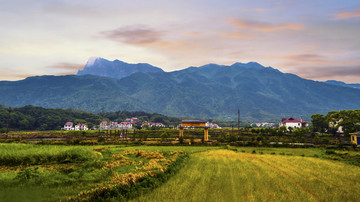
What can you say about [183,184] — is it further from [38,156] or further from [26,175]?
[38,156]

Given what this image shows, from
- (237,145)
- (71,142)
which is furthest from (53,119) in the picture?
(237,145)

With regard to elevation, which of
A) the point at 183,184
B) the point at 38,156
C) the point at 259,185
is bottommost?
the point at 259,185

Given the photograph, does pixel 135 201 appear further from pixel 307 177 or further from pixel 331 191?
pixel 307 177

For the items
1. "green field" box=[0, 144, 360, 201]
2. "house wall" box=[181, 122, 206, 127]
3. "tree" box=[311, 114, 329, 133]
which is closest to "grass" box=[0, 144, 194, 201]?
"green field" box=[0, 144, 360, 201]

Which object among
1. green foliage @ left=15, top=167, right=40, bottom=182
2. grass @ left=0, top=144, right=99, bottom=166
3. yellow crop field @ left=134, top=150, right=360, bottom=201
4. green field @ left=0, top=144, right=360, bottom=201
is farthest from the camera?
grass @ left=0, top=144, right=99, bottom=166

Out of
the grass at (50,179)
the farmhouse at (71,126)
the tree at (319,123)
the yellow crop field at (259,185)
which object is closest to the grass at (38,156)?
the grass at (50,179)

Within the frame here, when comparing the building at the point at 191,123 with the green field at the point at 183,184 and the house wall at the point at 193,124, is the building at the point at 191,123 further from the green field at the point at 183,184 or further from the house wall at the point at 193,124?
the green field at the point at 183,184

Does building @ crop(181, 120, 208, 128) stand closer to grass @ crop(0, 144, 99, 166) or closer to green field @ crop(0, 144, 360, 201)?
grass @ crop(0, 144, 99, 166)

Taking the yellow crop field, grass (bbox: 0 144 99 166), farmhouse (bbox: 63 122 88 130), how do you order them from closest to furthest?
the yellow crop field
grass (bbox: 0 144 99 166)
farmhouse (bbox: 63 122 88 130)

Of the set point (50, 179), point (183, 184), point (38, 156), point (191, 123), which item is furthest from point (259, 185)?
point (191, 123)

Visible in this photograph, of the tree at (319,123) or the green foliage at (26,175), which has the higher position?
the tree at (319,123)

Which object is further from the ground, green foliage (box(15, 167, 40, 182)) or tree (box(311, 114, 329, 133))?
tree (box(311, 114, 329, 133))

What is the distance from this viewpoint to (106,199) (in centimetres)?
1380

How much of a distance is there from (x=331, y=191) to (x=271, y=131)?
275 feet
